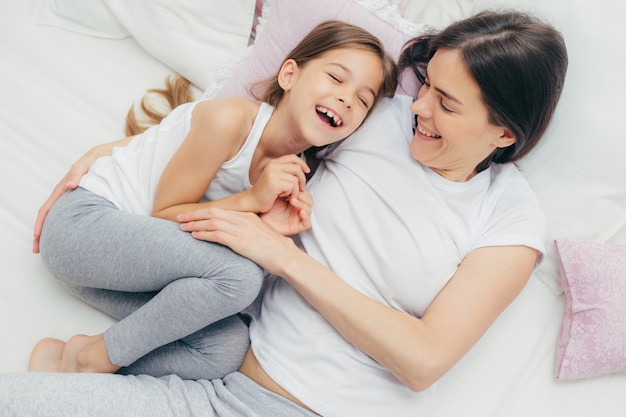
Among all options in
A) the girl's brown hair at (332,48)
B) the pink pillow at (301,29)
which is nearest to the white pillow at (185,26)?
the pink pillow at (301,29)

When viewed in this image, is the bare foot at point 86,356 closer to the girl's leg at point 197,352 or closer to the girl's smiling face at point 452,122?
the girl's leg at point 197,352

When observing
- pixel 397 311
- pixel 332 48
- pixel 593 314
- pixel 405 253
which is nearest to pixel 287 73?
pixel 332 48

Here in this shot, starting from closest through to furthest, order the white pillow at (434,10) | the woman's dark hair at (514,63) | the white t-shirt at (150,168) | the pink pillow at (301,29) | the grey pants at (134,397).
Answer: the grey pants at (134,397)
the woman's dark hair at (514,63)
the white t-shirt at (150,168)
the pink pillow at (301,29)
the white pillow at (434,10)

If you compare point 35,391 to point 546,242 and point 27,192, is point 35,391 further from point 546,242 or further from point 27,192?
point 546,242

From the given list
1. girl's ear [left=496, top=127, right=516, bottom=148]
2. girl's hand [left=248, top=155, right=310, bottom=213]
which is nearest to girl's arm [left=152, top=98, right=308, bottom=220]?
girl's hand [left=248, top=155, right=310, bottom=213]

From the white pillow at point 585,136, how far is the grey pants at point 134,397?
2.79ft

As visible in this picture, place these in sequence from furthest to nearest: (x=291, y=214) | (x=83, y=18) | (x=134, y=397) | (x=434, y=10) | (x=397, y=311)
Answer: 1. (x=83, y=18)
2. (x=434, y=10)
3. (x=291, y=214)
4. (x=397, y=311)
5. (x=134, y=397)

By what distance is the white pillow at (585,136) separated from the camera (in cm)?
147

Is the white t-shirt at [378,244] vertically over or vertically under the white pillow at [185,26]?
under

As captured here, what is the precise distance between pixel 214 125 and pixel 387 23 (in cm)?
58

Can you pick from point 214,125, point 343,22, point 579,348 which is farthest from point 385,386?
point 343,22

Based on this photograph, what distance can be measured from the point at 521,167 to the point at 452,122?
0.39 metres

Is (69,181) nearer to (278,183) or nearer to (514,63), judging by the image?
(278,183)

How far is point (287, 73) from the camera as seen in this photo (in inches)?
57.6
